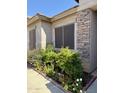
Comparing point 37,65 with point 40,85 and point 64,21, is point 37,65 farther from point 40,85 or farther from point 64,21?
point 40,85

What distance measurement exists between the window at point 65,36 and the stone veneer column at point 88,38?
1434 millimetres

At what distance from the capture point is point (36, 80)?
9.98 meters

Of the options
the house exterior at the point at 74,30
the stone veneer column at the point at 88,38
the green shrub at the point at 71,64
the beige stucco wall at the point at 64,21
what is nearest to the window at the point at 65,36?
the house exterior at the point at 74,30

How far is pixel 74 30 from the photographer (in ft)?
40.6

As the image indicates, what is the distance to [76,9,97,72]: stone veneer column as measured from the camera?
10781mm

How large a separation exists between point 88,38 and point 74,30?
69.0 inches

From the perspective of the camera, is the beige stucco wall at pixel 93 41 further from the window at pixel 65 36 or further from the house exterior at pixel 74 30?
the window at pixel 65 36

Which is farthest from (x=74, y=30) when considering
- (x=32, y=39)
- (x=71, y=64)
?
(x=32, y=39)

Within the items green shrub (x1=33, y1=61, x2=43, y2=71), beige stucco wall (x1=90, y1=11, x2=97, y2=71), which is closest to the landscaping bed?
beige stucco wall (x1=90, y1=11, x2=97, y2=71)
